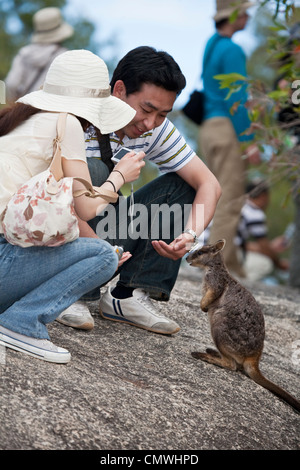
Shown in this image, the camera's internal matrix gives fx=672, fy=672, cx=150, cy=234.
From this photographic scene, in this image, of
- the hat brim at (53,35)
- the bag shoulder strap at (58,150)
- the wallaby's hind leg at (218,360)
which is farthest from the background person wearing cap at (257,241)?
the bag shoulder strap at (58,150)

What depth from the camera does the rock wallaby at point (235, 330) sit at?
3355mm

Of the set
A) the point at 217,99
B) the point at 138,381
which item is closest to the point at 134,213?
the point at 138,381

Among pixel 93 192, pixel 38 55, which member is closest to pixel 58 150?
Answer: pixel 93 192

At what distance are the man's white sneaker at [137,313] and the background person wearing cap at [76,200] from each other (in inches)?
29.7

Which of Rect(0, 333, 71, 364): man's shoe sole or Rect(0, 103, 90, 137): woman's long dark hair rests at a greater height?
Rect(0, 103, 90, 137): woman's long dark hair

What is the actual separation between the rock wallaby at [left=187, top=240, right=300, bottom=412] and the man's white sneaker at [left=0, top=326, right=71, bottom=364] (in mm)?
839

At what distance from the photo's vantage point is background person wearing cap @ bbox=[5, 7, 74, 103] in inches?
255

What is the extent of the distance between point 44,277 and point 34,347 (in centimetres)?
31

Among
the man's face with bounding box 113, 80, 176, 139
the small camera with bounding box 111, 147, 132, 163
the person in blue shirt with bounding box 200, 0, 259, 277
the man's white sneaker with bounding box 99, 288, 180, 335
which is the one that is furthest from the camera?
the person in blue shirt with bounding box 200, 0, 259, 277

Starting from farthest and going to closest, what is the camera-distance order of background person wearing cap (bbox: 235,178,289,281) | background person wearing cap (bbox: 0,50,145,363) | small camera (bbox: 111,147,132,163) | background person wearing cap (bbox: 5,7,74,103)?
background person wearing cap (bbox: 235,178,289,281)
background person wearing cap (bbox: 5,7,74,103)
small camera (bbox: 111,147,132,163)
background person wearing cap (bbox: 0,50,145,363)

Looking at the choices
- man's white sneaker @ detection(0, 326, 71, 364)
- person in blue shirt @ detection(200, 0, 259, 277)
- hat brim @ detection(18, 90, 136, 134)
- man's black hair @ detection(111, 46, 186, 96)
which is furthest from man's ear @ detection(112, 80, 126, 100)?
person in blue shirt @ detection(200, 0, 259, 277)

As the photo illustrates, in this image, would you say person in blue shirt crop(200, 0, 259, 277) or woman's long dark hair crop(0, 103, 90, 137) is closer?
woman's long dark hair crop(0, 103, 90, 137)

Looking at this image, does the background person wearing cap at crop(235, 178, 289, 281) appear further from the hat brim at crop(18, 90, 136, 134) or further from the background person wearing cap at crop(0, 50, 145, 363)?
the background person wearing cap at crop(0, 50, 145, 363)

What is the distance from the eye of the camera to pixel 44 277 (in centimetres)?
299
